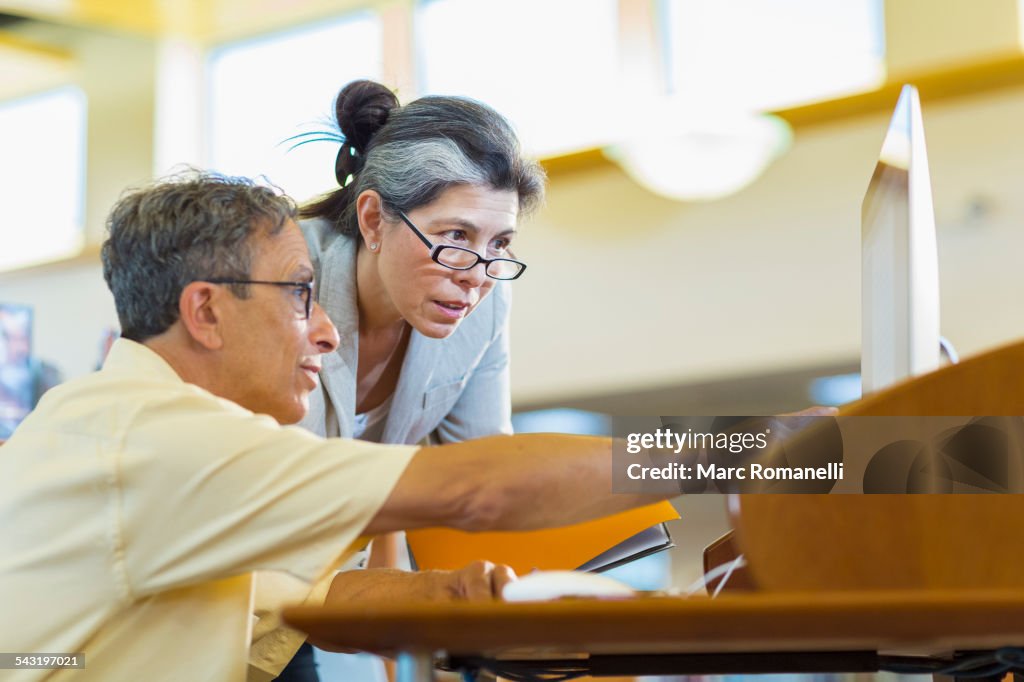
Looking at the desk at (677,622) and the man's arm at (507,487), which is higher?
the man's arm at (507,487)

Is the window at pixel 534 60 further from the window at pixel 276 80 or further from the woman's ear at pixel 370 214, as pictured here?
the woman's ear at pixel 370 214

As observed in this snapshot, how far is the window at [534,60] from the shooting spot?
508 cm

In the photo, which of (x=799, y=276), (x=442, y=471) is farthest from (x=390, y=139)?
(x=799, y=276)

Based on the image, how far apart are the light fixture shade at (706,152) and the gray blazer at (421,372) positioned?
238cm

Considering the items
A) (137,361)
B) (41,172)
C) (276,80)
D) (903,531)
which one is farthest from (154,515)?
(41,172)

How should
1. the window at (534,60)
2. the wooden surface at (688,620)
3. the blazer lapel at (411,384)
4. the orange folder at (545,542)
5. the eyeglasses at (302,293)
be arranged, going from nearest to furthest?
the wooden surface at (688,620) → the eyeglasses at (302,293) → the orange folder at (545,542) → the blazer lapel at (411,384) → the window at (534,60)

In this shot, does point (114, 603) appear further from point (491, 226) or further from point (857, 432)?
point (491, 226)

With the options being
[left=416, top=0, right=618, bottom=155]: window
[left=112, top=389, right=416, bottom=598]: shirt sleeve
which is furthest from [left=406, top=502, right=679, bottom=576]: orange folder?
[left=416, top=0, right=618, bottom=155]: window

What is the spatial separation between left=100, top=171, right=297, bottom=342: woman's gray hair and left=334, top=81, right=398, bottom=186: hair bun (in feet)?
2.02

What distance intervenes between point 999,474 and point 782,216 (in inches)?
146

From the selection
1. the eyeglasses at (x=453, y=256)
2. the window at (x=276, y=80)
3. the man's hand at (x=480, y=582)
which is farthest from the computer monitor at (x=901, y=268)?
the window at (x=276, y=80)

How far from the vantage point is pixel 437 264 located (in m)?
1.78

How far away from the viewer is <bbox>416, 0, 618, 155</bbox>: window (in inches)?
200

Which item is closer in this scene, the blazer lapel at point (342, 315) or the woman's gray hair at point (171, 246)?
the woman's gray hair at point (171, 246)
